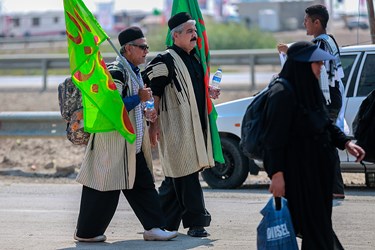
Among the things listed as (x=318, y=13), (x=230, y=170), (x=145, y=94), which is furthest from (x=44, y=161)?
(x=145, y=94)

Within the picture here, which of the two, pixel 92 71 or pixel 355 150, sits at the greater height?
pixel 92 71

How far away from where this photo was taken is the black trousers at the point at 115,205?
8.72 meters

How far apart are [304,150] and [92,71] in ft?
7.42

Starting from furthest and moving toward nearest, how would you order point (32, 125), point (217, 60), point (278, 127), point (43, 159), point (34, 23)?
point (34, 23) → point (217, 60) → point (43, 159) → point (32, 125) → point (278, 127)

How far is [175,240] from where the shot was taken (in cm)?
897

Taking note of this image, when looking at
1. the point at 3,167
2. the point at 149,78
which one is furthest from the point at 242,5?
the point at 149,78

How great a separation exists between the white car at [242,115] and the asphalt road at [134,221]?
0.21 m

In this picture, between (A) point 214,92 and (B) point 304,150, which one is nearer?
(B) point 304,150

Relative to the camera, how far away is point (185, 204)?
29.7 feet

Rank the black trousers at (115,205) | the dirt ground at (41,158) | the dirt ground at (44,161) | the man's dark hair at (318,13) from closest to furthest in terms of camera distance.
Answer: the black trousers at (115,205), the man's dark hair at (318,13), the dirt ground at (44,161), the dirt ground at (41,158)

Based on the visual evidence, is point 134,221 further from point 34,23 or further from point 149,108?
point 34,23

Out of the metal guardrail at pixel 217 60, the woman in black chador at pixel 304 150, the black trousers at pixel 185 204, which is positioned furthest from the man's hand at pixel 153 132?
the metal guardrail at pixel 217 60

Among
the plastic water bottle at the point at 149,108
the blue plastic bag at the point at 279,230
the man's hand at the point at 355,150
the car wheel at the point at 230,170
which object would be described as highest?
the plastic water bottle at the point at 149,108

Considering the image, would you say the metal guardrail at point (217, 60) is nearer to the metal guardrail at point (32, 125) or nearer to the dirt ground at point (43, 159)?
the dirt ground at point (43, 159)
